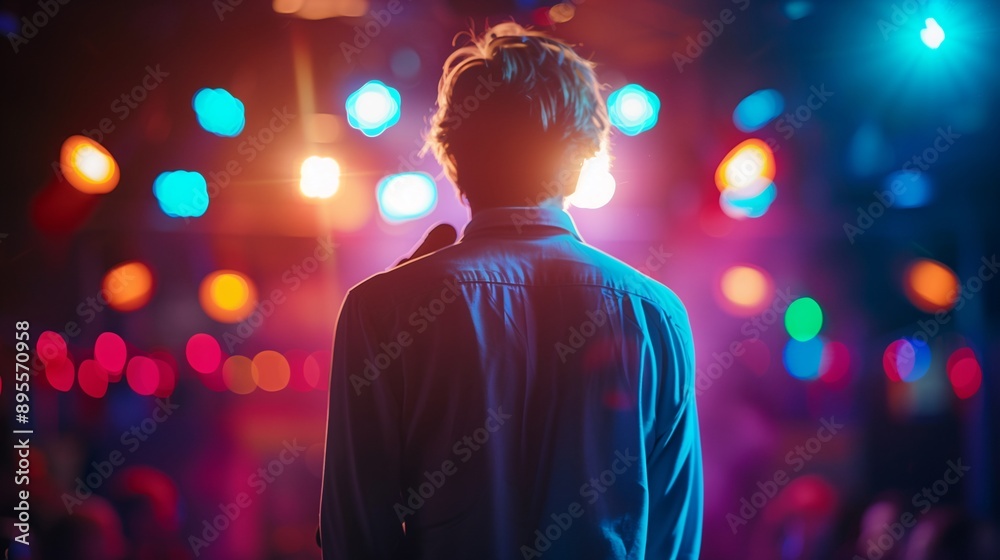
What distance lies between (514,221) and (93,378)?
419 centimetres

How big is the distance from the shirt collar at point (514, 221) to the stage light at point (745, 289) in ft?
10.9

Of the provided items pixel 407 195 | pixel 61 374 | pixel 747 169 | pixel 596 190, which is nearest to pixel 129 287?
pixel 61 374

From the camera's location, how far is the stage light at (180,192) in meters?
3.66

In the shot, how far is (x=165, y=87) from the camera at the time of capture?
10.3 feet

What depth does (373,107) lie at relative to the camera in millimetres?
3492

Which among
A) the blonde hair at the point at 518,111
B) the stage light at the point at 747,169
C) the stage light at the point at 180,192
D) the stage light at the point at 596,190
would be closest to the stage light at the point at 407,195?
the stage light at the point at 596,190

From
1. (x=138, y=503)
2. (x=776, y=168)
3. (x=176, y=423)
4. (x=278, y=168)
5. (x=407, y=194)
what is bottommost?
(x=138, y=503)

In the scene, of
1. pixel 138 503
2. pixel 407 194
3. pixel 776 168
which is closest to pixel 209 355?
pixel 138 503

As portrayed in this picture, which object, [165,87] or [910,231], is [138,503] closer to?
[165,87]

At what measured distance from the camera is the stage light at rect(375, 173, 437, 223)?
3.63 meters

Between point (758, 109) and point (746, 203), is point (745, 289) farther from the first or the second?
point (758, 109)

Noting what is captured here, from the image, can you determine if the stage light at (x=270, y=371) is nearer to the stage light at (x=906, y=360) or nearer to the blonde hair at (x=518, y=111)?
the stage light at (x=906, y=360)

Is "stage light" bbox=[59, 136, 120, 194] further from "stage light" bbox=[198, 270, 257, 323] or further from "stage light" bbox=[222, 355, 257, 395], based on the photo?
"stage light" bbox=[222, 355, 257, 395]

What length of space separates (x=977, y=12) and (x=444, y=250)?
248 cm
